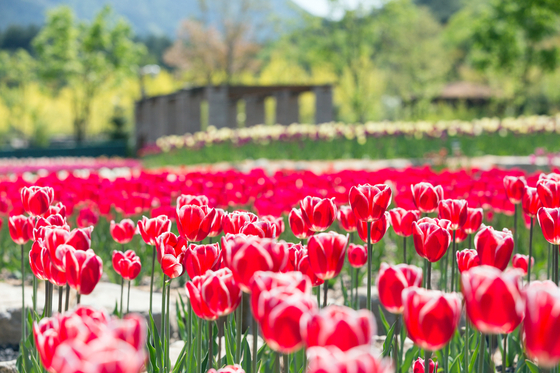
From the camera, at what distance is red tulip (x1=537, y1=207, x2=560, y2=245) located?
1592 mm

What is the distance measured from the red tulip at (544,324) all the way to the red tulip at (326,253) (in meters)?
0.49

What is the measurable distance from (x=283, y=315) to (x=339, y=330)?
0.11 metres

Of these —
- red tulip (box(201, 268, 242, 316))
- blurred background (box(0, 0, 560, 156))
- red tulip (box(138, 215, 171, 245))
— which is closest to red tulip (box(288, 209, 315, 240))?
red tulip (box(138, 215, 171, 245))

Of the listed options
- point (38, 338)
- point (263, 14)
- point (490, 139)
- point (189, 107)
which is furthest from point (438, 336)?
point (263, 14)

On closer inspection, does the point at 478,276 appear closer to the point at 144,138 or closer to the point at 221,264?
the point at 221,264

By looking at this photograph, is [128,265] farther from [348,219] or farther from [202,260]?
[348,219]

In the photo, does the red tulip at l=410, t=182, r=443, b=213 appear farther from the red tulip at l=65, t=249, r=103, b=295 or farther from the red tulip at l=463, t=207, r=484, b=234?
the red tulip at l=65, t=249, r=103, b=295

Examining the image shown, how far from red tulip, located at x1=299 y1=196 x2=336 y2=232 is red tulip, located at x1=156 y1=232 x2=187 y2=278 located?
1.26 ft

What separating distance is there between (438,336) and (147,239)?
3.57 feet

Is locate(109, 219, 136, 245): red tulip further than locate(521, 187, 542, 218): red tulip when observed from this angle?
Yes

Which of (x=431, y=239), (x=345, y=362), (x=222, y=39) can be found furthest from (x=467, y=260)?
(x=222, y=39)

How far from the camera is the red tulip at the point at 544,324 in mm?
870

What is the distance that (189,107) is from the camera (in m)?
20.7

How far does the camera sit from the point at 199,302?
1.23 m
